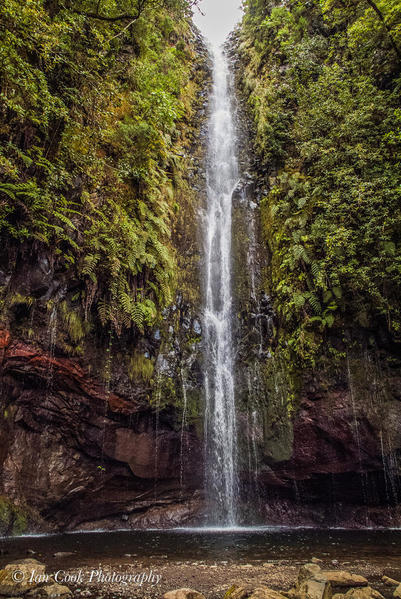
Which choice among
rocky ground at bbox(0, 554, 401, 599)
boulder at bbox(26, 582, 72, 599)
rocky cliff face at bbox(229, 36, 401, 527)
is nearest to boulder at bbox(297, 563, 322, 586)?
rocky ground at bbox(0, 554, 401, 599)

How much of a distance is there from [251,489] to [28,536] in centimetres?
597

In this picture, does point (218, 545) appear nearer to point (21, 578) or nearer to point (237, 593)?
point (237, 593)

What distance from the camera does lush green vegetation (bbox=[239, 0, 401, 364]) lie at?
9.34m

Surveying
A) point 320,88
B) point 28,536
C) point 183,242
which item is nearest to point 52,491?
point 28,536

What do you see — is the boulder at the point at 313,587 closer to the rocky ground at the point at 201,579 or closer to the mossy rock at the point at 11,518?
the rocky ground at the point at 201,579

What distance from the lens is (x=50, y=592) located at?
400 cm

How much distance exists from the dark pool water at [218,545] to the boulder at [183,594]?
6.86 ft

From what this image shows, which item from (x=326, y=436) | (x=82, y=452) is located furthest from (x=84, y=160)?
(x=326, y=436)

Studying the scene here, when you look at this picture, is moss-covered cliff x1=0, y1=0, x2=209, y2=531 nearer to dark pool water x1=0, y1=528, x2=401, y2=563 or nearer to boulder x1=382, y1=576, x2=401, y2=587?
dark pool water x1=0, y1=528, x2=401, y2=563

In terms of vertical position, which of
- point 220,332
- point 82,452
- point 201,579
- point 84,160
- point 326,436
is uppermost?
point 84,160

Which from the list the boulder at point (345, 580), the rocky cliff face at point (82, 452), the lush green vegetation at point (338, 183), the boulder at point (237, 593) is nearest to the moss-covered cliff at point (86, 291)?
the rocky cliff face at point (82, 452)

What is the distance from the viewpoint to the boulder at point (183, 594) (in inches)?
151

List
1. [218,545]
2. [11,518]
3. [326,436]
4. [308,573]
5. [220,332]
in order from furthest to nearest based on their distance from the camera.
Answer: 1. [220,332]
2. [326,436]
3. [11,518]
4. [218,545]
5. [308,573]

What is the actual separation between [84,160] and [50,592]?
26.8ft
